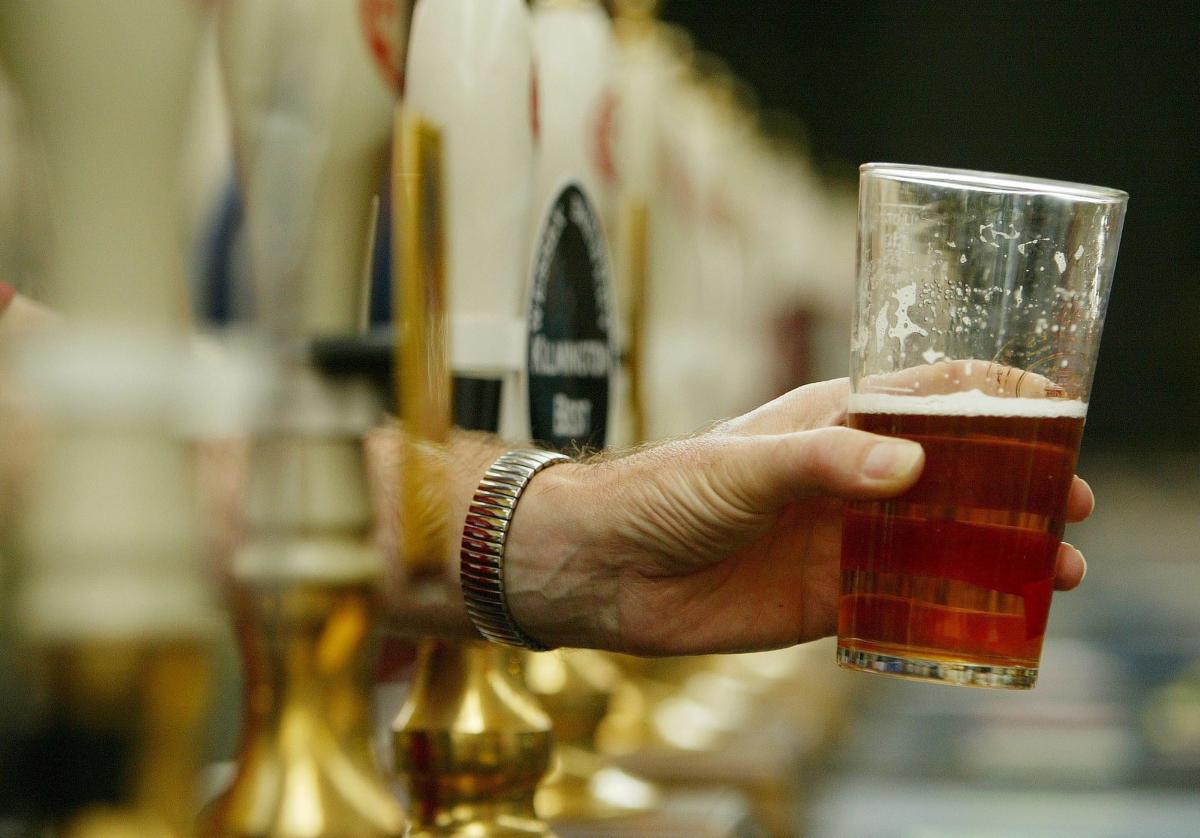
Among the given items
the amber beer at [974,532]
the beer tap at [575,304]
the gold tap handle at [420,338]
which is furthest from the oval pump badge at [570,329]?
the amber beer at [974,532]

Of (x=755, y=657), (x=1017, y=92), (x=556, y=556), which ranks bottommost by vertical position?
(x=755, y=657)

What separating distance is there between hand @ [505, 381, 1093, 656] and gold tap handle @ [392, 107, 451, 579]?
0.40ft

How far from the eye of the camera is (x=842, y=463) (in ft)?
2.12

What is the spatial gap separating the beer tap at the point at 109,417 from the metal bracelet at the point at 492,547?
419 millimetres

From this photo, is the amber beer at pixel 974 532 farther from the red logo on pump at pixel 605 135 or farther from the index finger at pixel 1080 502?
the red logo on pump at pixel 605 135

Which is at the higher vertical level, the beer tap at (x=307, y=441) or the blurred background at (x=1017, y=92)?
the blurred background at (x=1017, y=92)

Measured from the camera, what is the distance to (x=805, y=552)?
2.88 ft

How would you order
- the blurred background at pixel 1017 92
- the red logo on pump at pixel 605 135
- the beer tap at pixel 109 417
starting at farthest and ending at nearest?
the blurred background at pixel 1017 92 → the red logo on pump at pixel 605 135 → the beer tap at pixel 109 417

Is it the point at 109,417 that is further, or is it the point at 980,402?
the point at 980,402

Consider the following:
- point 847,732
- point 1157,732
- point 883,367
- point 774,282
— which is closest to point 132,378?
point 883,367

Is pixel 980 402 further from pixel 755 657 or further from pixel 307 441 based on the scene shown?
pixel 755 657

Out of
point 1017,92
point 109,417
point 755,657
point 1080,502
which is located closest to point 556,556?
point 1080,502

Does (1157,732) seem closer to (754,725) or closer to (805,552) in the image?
(754,725)

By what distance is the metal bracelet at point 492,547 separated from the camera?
796 mm
